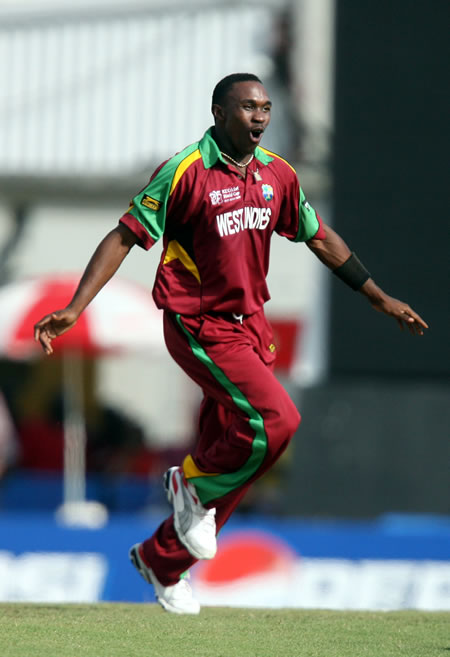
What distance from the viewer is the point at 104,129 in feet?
46.6

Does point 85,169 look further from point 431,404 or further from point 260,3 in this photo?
point 431,404

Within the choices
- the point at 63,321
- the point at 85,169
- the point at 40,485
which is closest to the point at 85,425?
the point at 40,485

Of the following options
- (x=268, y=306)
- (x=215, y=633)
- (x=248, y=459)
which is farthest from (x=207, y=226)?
(x=268, y=306)

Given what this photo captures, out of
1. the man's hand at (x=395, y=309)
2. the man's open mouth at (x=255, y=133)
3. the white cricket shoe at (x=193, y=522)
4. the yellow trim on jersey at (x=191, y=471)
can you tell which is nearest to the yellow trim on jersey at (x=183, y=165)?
the man's open mouth at (x=255, y=133)

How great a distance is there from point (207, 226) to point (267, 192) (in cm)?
32

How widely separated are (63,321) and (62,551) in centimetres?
391

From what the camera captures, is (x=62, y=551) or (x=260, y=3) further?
(x=260, y=3)

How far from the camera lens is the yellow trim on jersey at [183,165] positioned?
5074 millimetres

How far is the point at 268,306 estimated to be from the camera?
13.7 meters

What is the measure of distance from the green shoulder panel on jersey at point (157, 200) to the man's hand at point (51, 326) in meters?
0.48

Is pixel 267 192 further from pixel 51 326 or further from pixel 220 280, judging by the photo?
pixel 51 326

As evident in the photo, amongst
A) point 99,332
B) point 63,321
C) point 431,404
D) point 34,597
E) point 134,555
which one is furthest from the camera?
point 431,404

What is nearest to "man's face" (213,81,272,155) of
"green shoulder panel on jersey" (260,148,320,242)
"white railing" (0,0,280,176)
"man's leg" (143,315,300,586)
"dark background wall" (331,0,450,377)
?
"green shoulder panel on jersey" (260,148,320,242)

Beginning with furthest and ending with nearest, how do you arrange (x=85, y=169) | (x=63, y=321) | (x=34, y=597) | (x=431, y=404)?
(x=85, y=169), (x=431, y=404), (x=34, y=597), (x=63, y=321)
